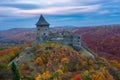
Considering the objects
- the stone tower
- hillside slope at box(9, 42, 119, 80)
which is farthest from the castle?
hillside slope at box(9, 42, 119, 80)

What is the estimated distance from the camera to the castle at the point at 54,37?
306ft

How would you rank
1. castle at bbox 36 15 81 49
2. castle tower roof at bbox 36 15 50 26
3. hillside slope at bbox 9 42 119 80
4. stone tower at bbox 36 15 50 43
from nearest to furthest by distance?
hillside slope at bbox 9 42 119 80 < castle at bbox 36 15 81 49 < stone tower at bbox 36 15 50 43 < castle tower roof at bbox 36 15 50 26

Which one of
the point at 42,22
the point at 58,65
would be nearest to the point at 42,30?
the point at 42,22

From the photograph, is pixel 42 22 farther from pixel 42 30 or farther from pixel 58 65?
pixel 58 65

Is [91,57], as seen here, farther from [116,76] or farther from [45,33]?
[45,33]

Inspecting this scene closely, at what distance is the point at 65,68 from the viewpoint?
83625mm

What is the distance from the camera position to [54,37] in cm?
9412

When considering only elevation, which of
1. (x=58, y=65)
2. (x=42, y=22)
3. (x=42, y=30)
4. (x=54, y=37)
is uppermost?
(x=42, y=22)

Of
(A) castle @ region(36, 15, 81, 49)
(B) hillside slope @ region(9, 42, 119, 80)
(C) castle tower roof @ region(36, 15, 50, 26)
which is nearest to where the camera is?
(B) hillside slope @ region(9, 42, 119, 80)

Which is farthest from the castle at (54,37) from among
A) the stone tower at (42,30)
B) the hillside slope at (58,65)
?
the hillside slope at (58,65)

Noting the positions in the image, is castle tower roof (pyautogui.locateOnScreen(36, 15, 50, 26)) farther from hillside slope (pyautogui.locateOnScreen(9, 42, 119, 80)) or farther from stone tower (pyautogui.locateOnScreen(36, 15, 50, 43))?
hillside slope (pyautogui.locateOnScreen(9, 42, 119, 80))

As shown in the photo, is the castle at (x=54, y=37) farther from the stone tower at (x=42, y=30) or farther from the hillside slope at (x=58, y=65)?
the hillside slope at (x=58, y=65)

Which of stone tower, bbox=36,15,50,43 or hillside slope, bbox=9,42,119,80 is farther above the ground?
stone tower, bbox=36,15,50,43

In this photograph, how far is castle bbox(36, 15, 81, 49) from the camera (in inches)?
3674
